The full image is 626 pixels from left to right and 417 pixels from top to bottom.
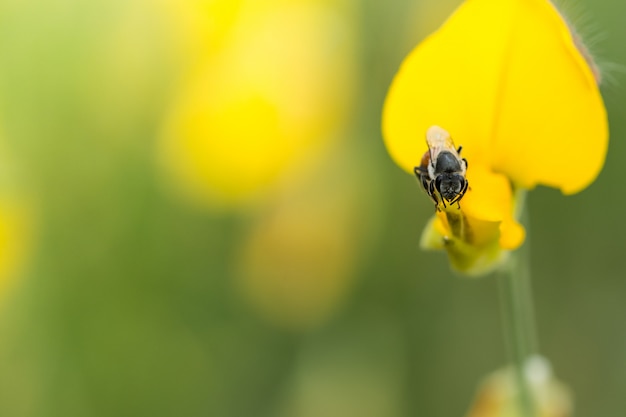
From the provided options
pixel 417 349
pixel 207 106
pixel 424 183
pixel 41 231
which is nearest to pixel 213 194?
pixel 207 106

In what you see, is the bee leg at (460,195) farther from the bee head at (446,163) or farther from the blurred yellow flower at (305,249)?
the blurred yellow flower at (305,249)

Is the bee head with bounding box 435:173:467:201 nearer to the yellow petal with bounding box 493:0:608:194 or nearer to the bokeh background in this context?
the yellow petal with bounding box 493:0:608:194

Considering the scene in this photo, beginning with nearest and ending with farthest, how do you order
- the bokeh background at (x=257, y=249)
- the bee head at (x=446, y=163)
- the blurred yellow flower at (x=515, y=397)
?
the bee head at (x=446, y=163) < the blurred yellow flower at (x=515, y=397) < the bokeh background at (x=257, y=249)

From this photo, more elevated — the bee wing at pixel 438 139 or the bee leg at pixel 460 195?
the bee wing at pixel 438 139

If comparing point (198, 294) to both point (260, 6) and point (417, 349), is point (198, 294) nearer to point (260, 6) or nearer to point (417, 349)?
point (417, 349)

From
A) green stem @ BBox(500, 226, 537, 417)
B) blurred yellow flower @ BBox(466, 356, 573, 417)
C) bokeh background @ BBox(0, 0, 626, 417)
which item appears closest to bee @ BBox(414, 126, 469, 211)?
green stem @ BBox(500, 226, 537, 417)

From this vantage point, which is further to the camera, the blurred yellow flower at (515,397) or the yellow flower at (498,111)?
the blurred yellow flower at (515,397)

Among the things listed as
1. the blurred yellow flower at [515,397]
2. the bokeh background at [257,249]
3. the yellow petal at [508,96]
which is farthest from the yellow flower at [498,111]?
the bokeh background at [257,249]
